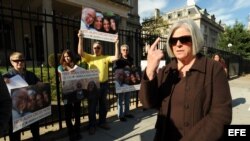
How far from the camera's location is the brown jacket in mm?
1819

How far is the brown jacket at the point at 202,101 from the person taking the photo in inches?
71.6

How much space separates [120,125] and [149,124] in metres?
0.72

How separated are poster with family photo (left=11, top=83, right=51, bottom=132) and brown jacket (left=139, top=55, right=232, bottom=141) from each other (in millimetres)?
2609

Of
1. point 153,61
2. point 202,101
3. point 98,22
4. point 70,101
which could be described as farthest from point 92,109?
point 202,101

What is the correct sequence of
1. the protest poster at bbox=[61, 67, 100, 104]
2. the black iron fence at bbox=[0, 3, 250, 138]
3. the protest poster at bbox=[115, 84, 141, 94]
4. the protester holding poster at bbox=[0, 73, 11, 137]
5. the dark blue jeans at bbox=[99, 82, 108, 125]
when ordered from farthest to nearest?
the protest poster at bbox=[115, 84, 141, 94] → the dark blue jeans at bbox=[99, 82, 108, 125] → the black iron fence at bbox=[0, 3, 250, 138] → the protest poster at bbox=[61, 67, 100, 104] → the protester holding poster at bbox=[0, 73, 11, 137]

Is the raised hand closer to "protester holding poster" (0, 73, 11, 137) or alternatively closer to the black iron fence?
"protester holding poster" (0, 73, 11, 137)

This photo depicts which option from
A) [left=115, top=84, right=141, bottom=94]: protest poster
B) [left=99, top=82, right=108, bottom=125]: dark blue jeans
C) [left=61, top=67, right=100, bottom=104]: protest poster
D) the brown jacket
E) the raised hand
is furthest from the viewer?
[left=115, top=84, right=141, bottom=94]: protest poster

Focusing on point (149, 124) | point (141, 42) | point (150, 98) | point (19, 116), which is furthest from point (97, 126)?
point (150, 98)

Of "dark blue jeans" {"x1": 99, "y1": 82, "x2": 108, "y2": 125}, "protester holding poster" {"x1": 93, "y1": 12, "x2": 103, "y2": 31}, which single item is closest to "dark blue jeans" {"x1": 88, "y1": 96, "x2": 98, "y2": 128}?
"dark blue jeans" {"x1": 99, "y1": 82, "x2": 108, "y2": 125}

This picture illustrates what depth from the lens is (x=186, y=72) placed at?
1969 millimetres

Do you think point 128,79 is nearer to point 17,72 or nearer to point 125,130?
point 125,130

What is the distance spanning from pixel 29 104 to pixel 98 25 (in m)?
2.22

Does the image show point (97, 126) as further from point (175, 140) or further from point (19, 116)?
point (175, 140)

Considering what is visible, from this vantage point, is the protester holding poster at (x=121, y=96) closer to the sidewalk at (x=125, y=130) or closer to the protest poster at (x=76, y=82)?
the sidewalk at (x=125, y=130)
